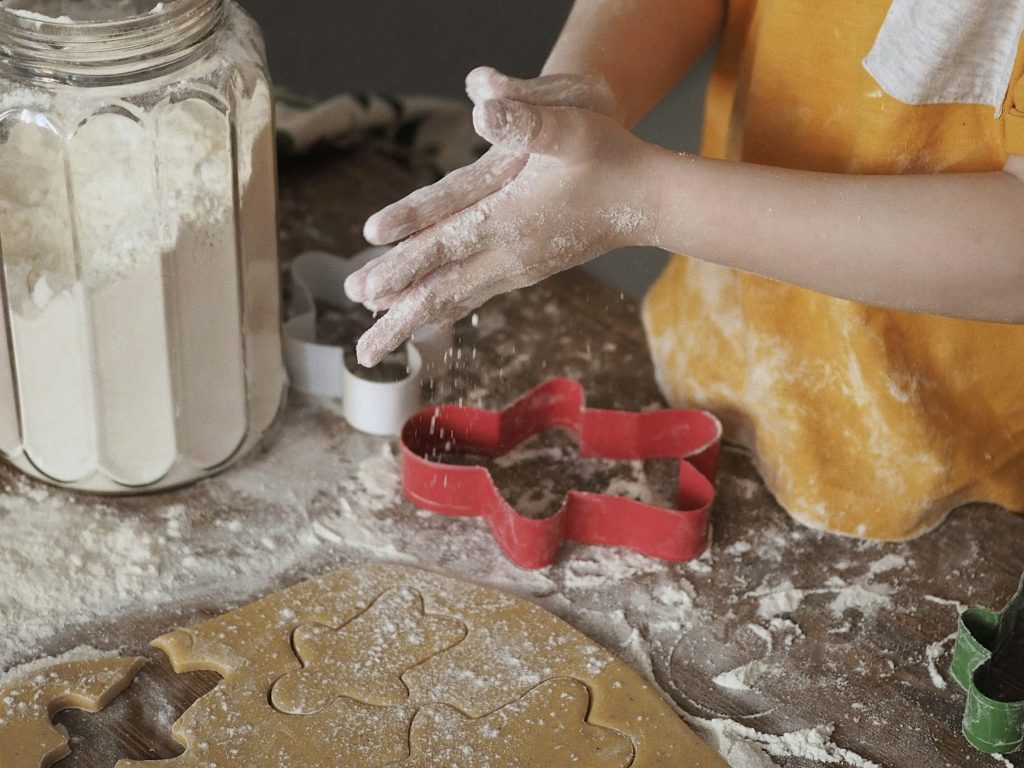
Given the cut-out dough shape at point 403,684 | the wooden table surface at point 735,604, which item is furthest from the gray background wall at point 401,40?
the cut-out dough shape at point 403,684

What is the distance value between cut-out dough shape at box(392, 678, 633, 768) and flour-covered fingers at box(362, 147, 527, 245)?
0.27 m

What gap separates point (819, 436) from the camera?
2.92 ft

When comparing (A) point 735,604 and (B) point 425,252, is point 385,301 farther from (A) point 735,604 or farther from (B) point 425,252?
(A) point 735,604

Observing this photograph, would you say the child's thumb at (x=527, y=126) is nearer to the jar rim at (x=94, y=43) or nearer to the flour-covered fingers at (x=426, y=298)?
the flour-covered fingers at (x=426, y=298)

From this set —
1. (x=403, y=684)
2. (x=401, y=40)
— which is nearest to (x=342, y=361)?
(x=403, y=684)

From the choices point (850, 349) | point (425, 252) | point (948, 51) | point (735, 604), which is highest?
point (948, 51)

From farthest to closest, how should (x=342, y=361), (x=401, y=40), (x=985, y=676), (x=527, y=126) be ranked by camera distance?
(x=401, y=40), (x=342, y=361), (x=985, y=676), (x=527, y=126)

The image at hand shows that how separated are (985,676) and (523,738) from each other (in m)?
0.28

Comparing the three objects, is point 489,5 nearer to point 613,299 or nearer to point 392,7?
point 392,7

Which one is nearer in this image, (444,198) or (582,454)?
(444,198)

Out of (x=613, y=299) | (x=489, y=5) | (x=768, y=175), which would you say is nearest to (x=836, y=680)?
(x=768, y=175)

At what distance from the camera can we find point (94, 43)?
73 centimetres

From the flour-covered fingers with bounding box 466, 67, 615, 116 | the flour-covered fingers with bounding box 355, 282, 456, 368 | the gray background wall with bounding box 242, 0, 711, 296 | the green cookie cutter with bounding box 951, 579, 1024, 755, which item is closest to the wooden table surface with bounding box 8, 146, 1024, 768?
the green cookie cutter with bounding box 951, 579, 1024, 755

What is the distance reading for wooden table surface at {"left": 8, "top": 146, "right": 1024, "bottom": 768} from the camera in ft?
2.39
